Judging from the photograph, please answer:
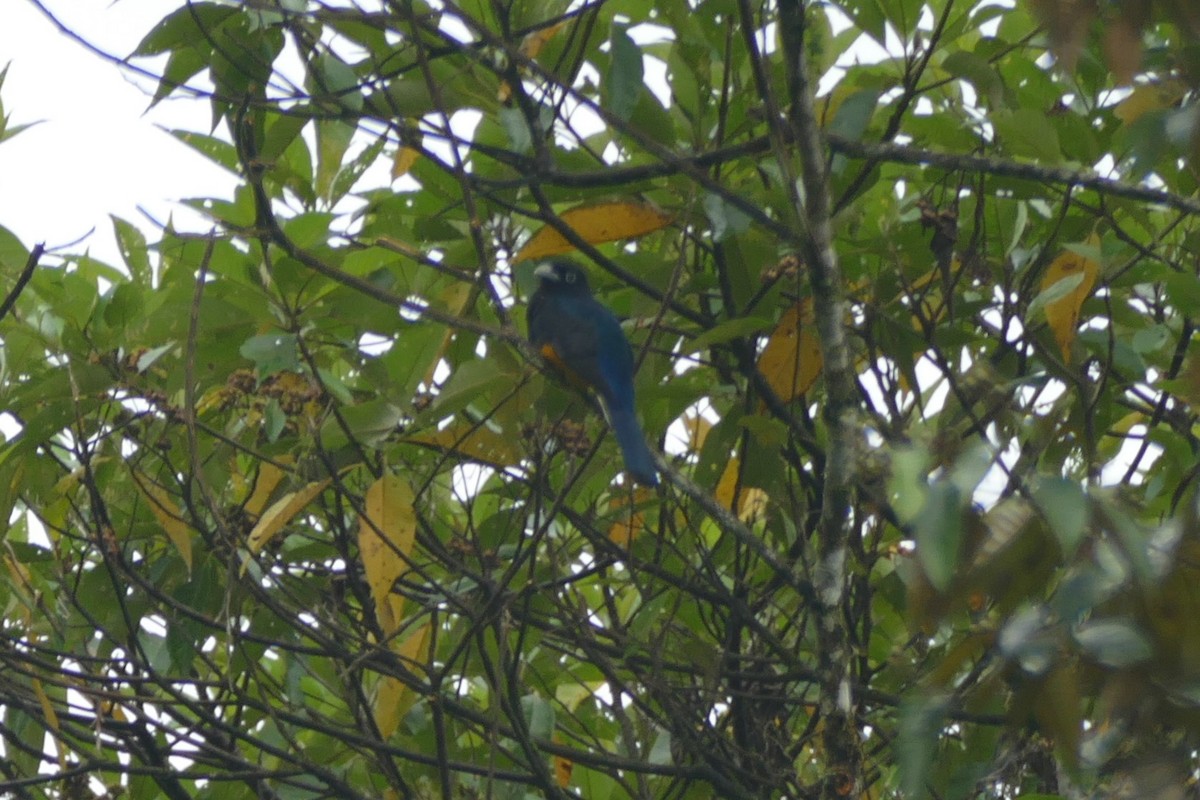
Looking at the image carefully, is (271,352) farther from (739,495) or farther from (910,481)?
(910,481)

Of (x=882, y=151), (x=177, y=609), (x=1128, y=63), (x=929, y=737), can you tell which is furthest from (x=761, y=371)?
(x=1128, y=63)

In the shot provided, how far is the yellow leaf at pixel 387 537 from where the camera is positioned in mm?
2990

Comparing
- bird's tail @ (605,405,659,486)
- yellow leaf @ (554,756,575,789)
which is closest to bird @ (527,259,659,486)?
bird's tail @ (605,405,659,486)

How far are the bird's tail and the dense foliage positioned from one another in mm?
61

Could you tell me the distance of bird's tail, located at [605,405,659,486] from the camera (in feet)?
11.5

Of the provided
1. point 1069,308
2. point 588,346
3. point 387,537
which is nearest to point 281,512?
point 387,537

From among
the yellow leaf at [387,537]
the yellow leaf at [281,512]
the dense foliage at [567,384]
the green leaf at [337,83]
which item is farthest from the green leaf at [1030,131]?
the yellow leaf at [281,512]

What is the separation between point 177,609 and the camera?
3535mm

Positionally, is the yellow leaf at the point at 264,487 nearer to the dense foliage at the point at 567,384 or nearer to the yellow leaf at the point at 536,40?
the dense foliage at the point at 567,384

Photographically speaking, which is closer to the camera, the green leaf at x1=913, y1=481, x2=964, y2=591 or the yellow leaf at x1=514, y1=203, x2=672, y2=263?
the green leaf at x1=913, y1=481, x2=964, y2=591

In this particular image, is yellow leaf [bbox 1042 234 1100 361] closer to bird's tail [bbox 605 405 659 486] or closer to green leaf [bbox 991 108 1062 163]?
green leaf [bbox 991 108 1062 163]

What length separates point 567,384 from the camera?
3631 mm

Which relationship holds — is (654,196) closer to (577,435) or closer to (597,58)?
(597,58)

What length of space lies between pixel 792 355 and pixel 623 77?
82cm
